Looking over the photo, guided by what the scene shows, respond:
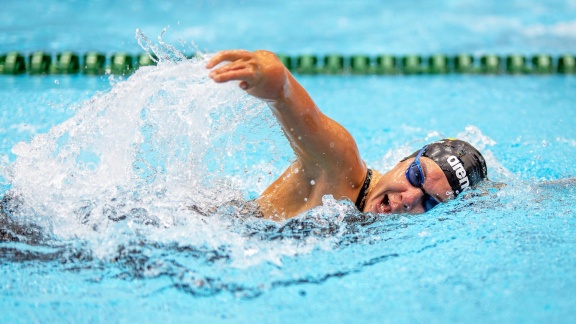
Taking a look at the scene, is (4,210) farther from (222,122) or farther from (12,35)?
(12,35)

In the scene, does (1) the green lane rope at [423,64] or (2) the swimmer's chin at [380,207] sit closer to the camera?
(2) the swimmer's chin at [380,207]

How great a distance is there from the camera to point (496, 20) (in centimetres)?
734

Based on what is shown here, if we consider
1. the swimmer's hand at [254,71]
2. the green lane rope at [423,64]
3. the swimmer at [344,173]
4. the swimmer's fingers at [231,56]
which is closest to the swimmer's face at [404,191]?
the swimmer at [344,173]

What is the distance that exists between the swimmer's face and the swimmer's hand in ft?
2.07

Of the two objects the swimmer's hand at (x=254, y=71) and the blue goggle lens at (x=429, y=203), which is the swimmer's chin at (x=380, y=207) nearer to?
the blue goggle lens at (x=429, y=203)

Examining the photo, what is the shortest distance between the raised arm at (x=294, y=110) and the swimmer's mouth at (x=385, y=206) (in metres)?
0.13

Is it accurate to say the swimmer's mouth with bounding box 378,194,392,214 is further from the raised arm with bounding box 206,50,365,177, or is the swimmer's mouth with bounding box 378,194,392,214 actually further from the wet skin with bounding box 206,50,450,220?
→ the raised arm with bounding box 206,50,365,177

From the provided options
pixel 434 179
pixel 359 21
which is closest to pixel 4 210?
pixel 434 179

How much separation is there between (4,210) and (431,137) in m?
2.47

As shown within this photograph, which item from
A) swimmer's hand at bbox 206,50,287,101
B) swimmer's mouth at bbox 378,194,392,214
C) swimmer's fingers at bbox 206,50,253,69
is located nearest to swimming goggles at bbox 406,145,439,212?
swimmer's mouth at bbox 378,194,392,214

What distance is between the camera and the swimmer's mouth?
8.05ft

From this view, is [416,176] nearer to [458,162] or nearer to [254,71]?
[458,162]

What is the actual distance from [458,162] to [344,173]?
0.45 meters

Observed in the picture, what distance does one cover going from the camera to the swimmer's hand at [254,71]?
74.9 inches
